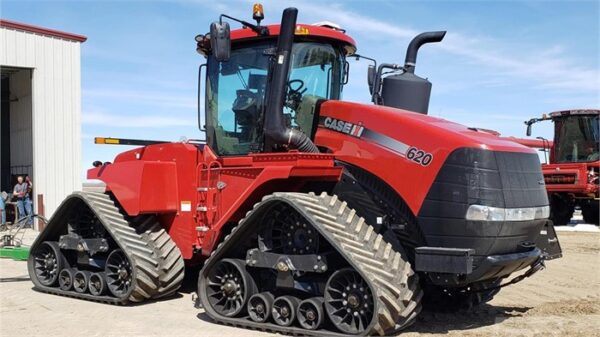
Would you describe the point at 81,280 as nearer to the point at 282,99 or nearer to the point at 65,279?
the point at 65,279

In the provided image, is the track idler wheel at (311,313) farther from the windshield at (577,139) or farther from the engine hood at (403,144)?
the windshield at (577,139)

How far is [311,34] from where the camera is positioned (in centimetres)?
654

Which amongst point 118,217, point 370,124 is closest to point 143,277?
point 118,217

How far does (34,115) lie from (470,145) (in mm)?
15036

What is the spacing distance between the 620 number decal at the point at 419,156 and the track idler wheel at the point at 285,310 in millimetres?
1591

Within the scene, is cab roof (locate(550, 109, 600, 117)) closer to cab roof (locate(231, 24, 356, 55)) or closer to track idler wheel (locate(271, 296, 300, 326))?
cab roof (locate(231, 24, 356, 55))

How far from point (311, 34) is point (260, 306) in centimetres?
273

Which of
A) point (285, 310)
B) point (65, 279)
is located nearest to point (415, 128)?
point (285, 310)

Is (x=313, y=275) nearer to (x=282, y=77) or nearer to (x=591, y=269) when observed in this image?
(x=282, y=77)

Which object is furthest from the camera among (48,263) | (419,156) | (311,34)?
(48,263)

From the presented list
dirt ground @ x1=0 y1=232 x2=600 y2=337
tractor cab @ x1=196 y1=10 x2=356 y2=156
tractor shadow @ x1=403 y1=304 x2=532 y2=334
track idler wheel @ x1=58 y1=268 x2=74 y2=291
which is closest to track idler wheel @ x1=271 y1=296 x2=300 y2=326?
dirt ground @ x1=0 y1=232 x2=600 y2=337

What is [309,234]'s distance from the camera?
18.8 feet

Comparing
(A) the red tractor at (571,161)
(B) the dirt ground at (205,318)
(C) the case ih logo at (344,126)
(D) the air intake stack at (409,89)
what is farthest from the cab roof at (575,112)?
(C) the case ih logo at (344,126)

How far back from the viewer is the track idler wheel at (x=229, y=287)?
6.02 meters
